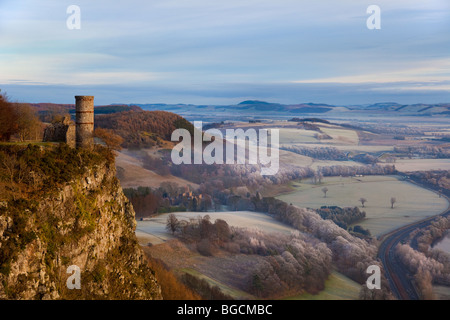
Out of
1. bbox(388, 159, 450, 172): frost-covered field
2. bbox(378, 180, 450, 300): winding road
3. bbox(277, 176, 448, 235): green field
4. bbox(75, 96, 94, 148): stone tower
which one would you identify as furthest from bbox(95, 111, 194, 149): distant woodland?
bbox(75, 96, 94, 148): stone tower

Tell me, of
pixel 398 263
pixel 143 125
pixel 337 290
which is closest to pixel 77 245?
pixel 337 290

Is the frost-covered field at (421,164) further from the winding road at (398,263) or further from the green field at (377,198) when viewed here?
the winding road at (398,263)

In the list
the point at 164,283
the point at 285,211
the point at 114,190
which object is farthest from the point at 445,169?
the point at 114,190

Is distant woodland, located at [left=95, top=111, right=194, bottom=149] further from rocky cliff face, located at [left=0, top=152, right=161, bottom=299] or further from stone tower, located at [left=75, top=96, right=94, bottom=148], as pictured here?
rocky cliff face, located at [left=0, top=152, right=161, bottom=299]

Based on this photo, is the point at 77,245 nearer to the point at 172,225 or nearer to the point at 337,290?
the point at 172,225

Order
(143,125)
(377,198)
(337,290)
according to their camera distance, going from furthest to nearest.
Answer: (143,125) → (377,198) → (337,290)

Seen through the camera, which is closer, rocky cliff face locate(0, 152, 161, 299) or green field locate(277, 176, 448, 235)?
rocky cliff face locate(0, 152, 161, 299)

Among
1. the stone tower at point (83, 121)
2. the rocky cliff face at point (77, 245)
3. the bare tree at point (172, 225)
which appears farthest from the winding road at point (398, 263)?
the stone tower at point (83, 121)

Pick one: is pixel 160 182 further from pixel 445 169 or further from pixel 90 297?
pixel 90 297
